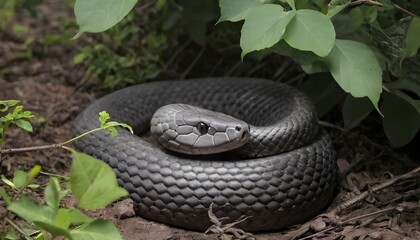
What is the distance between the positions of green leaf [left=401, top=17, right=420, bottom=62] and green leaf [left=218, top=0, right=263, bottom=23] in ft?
3.03

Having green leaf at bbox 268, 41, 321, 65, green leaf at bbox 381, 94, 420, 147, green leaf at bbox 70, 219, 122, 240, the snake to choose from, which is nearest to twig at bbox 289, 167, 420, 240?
the snake

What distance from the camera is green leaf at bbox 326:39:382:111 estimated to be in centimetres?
382

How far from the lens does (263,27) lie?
3.58m

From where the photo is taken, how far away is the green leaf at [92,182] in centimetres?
300

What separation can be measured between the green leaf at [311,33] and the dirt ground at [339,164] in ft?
3.93

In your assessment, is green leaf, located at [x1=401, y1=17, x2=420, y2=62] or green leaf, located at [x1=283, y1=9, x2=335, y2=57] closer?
green leaf, located at [x1=283, y1=9, x2=335, y2=57]

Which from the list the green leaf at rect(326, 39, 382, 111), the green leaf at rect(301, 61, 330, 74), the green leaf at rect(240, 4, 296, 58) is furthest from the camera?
the green leaf at rect(301, 61, 330, 74)

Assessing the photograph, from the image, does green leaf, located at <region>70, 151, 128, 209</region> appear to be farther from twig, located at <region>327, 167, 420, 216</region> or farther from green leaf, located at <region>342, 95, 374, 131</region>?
green leaf, located at <region>342, 95, 374, 131</region>

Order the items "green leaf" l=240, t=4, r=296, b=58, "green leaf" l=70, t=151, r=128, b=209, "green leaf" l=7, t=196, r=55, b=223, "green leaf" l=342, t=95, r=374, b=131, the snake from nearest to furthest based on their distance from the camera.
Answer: "green leaf" l=70, t=151, r=128, b=209
"green leaf" l=7, t=196, r=55, b=223
"green leaf" l=240, t=4, r=296, b=58
the snake
"green leaf" l=342, t=95, r=374, b=131

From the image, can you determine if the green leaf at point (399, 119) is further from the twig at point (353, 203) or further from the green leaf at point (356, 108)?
the twig at point (353, 203)

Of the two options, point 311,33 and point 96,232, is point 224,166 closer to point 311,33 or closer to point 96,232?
point 311,33

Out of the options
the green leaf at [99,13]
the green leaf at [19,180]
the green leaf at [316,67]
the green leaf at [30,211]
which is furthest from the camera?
the green leaf at [316,67]

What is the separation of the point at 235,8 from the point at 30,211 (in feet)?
5.55

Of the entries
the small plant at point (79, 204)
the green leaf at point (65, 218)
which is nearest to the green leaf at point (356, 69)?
the small plant at point (79, 204)
